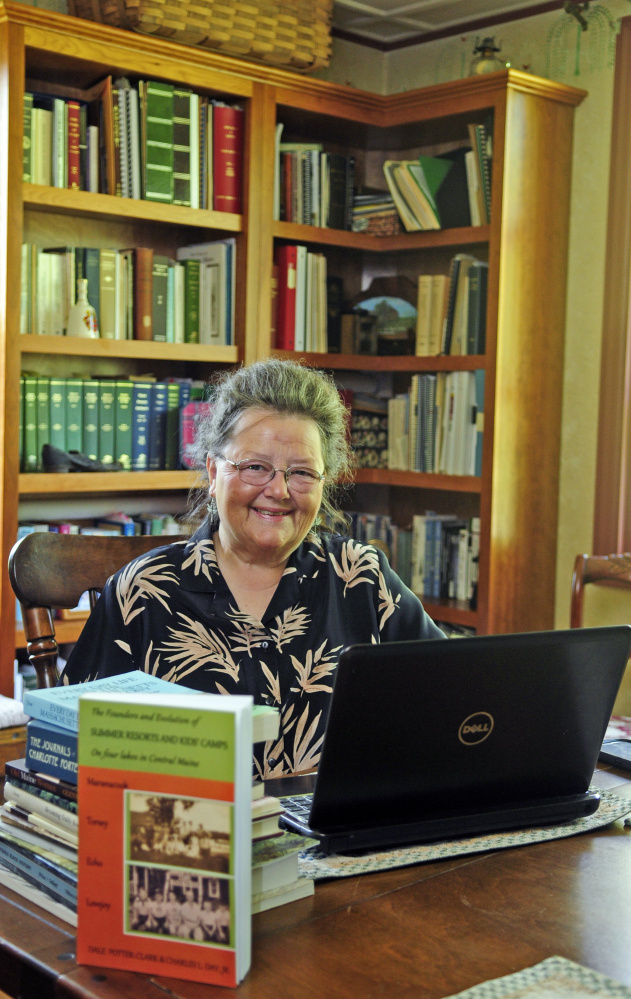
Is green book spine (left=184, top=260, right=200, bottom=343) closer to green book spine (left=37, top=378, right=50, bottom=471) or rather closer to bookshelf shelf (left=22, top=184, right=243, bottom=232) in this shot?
bookshelf shelf (left=22, top=184, right=243, bottom=232)

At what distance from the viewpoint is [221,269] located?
3.39 meters

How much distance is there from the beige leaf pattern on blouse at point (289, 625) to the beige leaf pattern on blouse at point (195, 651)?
81 millimetres

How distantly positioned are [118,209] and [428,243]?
1.09 m

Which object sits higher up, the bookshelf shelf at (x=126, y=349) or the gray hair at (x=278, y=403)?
the bookshelf shelf at (x=126, y=349)

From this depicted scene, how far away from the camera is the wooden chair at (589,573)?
2736mm

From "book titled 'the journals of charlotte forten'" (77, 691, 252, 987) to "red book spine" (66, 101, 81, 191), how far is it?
96.7 inches

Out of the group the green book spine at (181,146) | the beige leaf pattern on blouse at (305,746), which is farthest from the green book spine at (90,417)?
the beige leaf pattern on blouse at (305,746)

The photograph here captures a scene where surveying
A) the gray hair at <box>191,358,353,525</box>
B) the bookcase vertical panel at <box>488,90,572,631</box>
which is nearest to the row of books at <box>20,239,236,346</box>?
the bookcase vertical panel at <box>488,90,572,631</box>

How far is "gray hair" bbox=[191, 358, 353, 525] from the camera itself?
1.79 metres

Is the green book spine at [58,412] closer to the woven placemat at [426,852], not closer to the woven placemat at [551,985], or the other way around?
the woven placemat at [426,852]

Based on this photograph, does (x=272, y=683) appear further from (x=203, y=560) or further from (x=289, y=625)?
(x=203, y=560)

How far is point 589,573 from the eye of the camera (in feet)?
9.12

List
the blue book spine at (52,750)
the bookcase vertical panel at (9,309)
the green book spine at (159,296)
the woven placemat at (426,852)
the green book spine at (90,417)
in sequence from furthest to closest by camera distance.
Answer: the green book spine at (159,296) → the green book spine at (90,417) → the bookcase vertical panel at (9,309) → the woven placemat at (426,852) → the blue book spine at (52,750)

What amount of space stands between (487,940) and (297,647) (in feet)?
2.46
